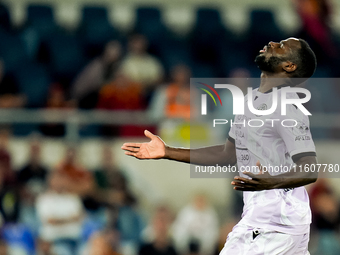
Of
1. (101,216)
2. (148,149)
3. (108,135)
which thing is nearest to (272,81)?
(148,149)

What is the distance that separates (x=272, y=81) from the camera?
371 cm

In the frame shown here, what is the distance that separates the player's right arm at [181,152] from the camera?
3.87m

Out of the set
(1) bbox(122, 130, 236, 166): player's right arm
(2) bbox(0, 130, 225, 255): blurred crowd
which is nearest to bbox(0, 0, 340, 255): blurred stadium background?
(2) bbox(0, 130, 225, 255): blurred crowd

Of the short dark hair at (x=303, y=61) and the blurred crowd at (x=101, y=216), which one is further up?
the short dark hair at (x=303, y=61)

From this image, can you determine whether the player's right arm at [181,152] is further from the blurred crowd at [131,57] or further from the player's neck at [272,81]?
the blurred crowd at [131,57]

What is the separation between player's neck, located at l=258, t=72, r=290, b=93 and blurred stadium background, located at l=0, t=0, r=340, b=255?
4.27 m

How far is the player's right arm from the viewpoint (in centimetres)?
387

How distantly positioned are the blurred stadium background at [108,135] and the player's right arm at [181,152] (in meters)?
3.76

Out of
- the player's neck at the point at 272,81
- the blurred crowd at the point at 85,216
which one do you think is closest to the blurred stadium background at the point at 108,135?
the blurred crowd at the point at 85,216

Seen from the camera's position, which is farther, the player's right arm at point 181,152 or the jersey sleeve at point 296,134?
the player's right arm at point 181,152

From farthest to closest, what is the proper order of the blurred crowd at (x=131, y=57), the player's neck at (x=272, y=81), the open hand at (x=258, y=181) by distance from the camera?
the blurred crowd at (x=131, y=57) → the player's neck at (x=272, y=81) → the open hand at (x=258, y=181)

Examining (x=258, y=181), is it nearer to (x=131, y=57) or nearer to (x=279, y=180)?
(x=279, y=180)

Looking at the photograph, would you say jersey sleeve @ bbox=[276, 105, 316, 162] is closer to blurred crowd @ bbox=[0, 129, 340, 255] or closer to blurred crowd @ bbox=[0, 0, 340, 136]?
blurred crowd @ bbox=[0, 129, 340, 255]

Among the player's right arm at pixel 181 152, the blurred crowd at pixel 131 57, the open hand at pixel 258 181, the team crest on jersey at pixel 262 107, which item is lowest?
the open hand at pixel 258 181
